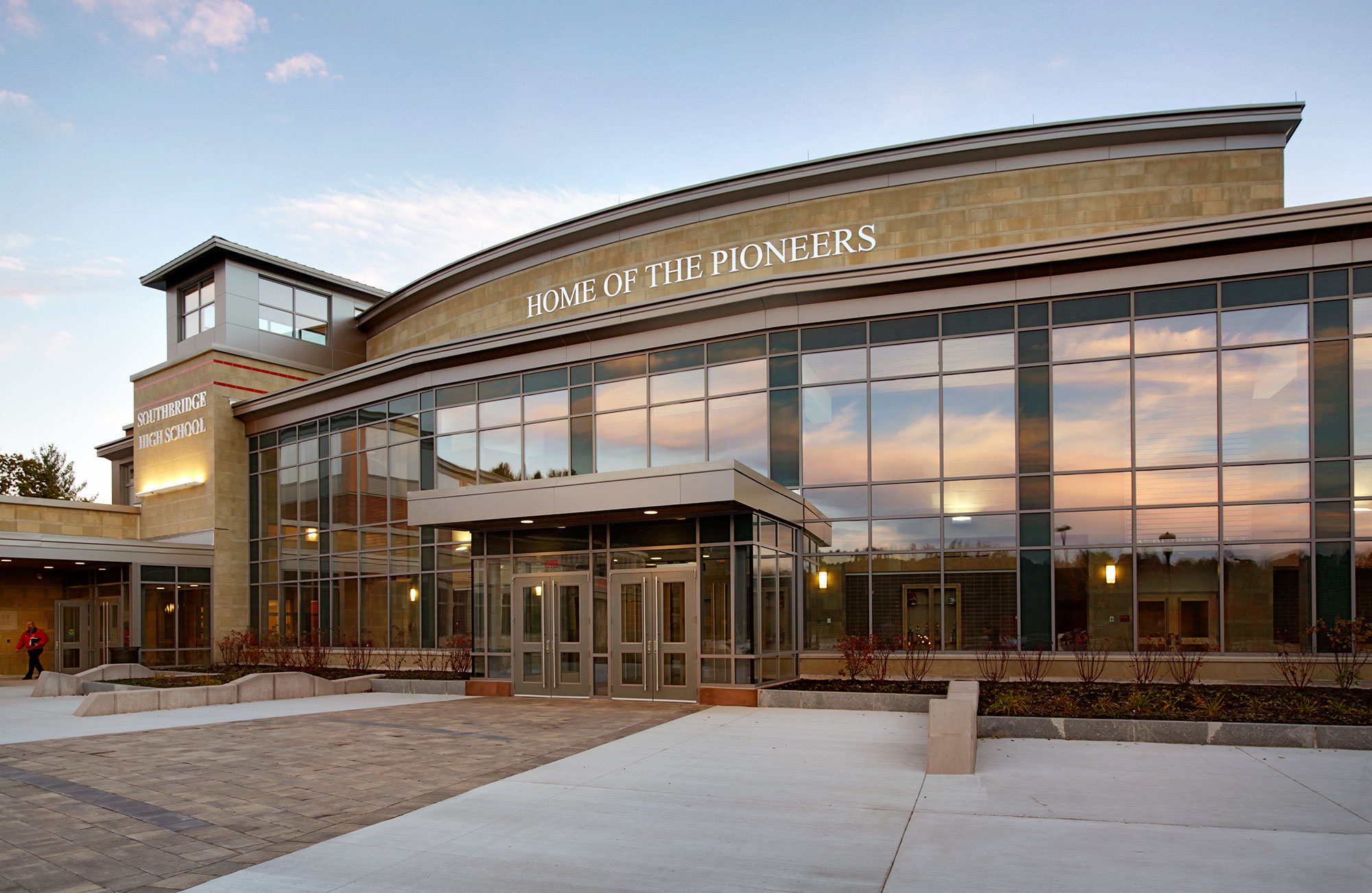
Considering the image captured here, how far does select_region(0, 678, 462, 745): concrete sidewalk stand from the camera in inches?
611

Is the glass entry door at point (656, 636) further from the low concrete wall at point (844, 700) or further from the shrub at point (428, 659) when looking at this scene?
the shrub at point (428, 659)

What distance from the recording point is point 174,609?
3203 cm

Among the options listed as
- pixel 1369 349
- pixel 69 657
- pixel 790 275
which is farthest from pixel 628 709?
pixel 69 657

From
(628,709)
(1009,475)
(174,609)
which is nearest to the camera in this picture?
(628,709)

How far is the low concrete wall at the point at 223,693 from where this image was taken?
704 inches

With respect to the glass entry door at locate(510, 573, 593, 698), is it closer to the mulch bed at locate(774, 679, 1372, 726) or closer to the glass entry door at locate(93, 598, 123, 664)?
the mulch bed at locate(774, 679, 1372, 726)

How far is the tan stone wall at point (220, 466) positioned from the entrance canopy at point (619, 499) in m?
15.9

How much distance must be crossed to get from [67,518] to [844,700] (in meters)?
31.1

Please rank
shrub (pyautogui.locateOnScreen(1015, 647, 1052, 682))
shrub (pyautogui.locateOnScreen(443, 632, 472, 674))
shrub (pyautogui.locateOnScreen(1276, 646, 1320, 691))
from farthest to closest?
shrub (pyautogui.locateOnScreen(443, 632, 472, 674)) → shrub (pyautogui.locateOnScreen(1015, 647, 1052, 682)) → shrub (pyautogui.locateOnScreen(1276, 646, 1320, 691))

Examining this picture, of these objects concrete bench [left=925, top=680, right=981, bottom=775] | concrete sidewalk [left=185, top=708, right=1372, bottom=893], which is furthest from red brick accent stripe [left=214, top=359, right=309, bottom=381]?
concrete bench [left=925, top=680, right=981, bottom=775]

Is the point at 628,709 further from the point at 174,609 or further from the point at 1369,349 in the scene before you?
the point at 174,609

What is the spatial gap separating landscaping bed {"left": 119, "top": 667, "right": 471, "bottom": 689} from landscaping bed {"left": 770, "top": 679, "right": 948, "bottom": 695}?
840 cm

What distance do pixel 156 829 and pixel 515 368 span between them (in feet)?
60.8

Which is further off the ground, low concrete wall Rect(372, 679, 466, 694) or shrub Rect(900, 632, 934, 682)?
shrub Rect(900, 632, 934, 682)
